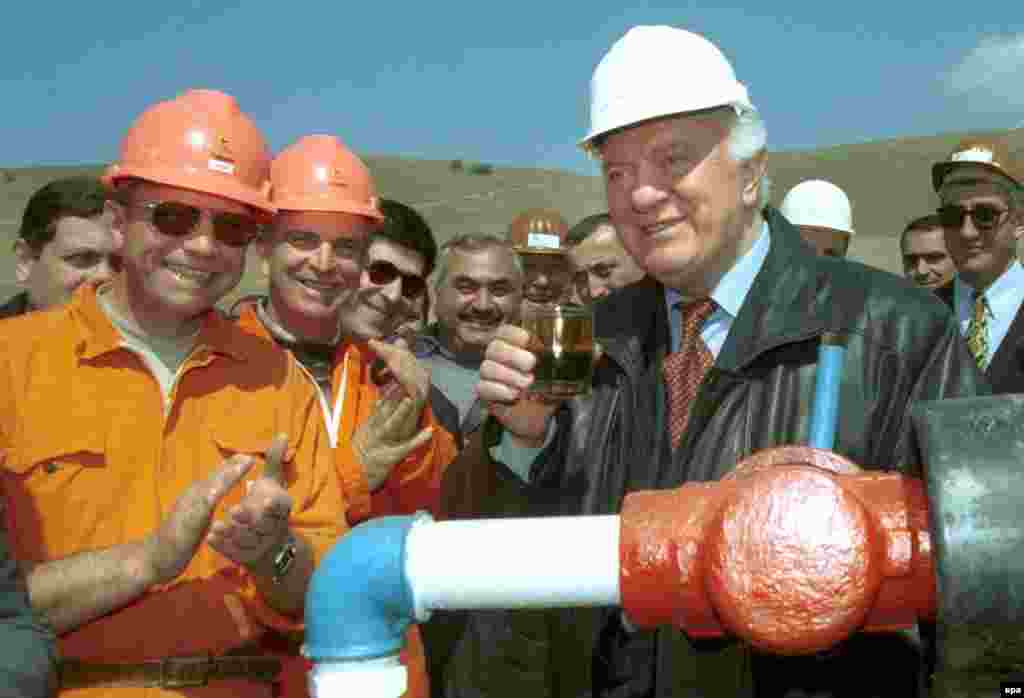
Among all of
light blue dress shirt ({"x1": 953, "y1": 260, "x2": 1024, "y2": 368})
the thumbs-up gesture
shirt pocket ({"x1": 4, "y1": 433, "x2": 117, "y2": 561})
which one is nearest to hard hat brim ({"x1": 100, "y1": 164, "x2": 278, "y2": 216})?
shirt pocket ({"x1": 4, "y1": 433, "x2": 117, "y2": 561})

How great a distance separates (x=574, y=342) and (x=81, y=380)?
1329 millimetres

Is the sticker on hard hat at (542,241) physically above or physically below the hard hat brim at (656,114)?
above

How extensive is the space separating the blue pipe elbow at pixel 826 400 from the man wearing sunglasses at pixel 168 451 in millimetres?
1416

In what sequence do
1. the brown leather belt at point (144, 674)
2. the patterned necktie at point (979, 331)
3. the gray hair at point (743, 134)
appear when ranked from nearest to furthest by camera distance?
the brown leather belt at point (144, 674)
the gray hair at point (743, 134)
the patterned necktie at point (979, 331)

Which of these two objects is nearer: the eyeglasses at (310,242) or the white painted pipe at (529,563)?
the white painted pipe at (529,563)

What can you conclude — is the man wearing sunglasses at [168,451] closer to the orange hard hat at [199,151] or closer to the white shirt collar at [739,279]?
the orange hard hat at [199,151]

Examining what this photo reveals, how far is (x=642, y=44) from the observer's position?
2.75 m

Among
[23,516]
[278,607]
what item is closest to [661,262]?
[278,607]

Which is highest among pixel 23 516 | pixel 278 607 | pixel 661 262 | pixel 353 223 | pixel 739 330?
pixel 353 223

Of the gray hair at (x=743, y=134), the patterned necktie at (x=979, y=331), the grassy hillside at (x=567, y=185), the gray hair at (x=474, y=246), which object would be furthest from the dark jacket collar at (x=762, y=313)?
the grassy hillside at (x=567, y=185)

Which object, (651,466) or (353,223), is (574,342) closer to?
(651,466)

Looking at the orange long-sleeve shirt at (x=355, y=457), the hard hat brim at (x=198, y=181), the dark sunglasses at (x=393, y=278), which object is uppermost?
the hard hat brim at (x=198, y=181)

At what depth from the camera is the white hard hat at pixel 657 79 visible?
2742 millimetres

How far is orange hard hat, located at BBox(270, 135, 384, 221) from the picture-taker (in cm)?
450
